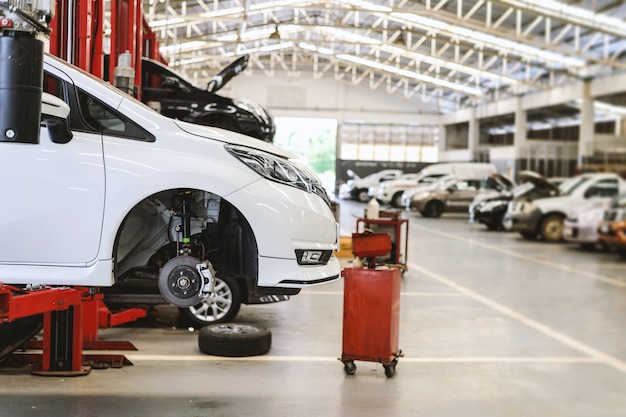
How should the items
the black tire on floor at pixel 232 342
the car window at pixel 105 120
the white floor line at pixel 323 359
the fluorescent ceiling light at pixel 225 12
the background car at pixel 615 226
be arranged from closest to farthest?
the car window at pixel 105 120
the white floor line at pixel 323 359
the black tire on floor at pixel 232 342
the background car at pixel 615 226
the fluorescent ceiling light at pixel 225 12

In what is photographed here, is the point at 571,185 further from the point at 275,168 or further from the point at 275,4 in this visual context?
the point at 275,168

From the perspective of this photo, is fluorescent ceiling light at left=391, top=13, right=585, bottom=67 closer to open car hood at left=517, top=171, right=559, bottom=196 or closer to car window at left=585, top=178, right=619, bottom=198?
open car hood at left=517, top=171, right=559, bottom=196

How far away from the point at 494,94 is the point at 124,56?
100 feet

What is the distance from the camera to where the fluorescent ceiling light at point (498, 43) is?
24.4 m

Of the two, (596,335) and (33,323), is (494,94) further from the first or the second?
(33,323)

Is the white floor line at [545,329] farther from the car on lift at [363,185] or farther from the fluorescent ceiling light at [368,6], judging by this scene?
the car on lift at [363,185]

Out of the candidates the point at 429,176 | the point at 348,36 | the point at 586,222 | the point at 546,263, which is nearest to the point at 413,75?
the point at 348,36

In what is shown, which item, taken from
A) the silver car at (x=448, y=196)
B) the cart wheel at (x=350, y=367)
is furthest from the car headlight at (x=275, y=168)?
the silver car at (x=448, y=196)

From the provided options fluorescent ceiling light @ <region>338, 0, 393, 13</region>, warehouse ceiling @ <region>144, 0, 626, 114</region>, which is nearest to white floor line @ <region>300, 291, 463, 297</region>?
warehouse ceiling @ <region>144, 0, 626, 114</region>

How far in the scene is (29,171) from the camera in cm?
386

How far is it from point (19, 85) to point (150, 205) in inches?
55.8

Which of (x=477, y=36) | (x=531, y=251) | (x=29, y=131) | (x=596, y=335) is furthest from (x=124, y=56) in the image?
(x=477, y=36)

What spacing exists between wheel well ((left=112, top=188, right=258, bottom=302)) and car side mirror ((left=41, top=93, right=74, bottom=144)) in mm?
632

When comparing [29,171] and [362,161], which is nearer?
[29,171]
